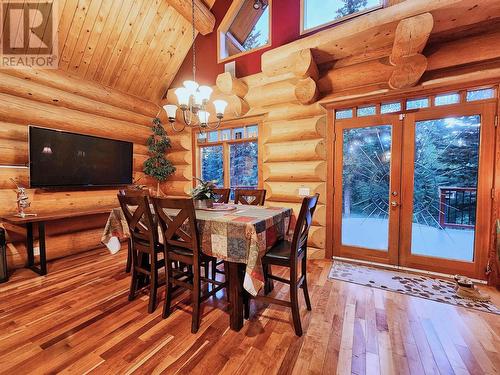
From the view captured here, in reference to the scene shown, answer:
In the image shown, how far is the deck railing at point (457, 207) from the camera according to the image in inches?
106

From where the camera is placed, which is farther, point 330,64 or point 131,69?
point 131,69

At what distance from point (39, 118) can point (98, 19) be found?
5.61 ft

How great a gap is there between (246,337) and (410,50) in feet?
10.9

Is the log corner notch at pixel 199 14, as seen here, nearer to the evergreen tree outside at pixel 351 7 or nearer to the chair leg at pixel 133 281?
the evergreen tree outside at pixel 351 7

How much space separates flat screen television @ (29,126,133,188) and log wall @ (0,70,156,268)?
0.65ft

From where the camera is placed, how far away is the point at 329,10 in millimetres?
3271

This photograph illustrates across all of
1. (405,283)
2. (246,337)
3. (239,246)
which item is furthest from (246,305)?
(405,283)

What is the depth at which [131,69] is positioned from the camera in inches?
162

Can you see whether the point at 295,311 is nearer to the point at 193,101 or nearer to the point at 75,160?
the point at 193,101

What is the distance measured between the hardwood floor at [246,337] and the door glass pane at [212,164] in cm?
257

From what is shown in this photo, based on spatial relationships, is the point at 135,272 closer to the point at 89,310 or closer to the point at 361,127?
the point at 89,310

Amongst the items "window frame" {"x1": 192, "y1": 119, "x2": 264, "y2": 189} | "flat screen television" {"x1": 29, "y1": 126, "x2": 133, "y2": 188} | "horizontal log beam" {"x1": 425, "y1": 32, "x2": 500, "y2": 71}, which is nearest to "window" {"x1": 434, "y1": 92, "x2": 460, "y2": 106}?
"horizontal log beam" {"x1": 425, "y1": 32, "x2": 500, "y2": 71}

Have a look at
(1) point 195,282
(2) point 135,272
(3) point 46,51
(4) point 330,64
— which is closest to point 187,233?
(1) point 195,282

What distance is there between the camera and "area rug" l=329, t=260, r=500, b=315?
226 centimetres
